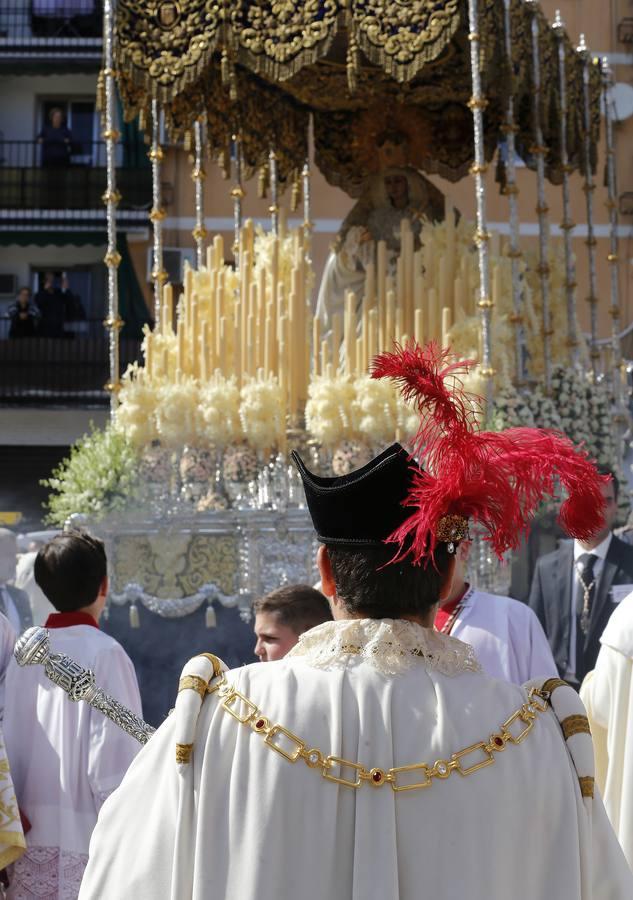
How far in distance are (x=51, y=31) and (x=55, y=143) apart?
1.82m

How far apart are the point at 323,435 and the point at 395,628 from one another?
6.01 m

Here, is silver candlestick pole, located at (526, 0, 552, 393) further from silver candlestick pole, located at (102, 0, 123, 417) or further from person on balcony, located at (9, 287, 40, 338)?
person on balcony, located at (9, 287, 40, 338)

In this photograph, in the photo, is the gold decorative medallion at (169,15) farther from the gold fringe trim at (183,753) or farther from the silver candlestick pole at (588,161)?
the gold fringe trim at (183,753)

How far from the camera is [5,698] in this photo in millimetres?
3918

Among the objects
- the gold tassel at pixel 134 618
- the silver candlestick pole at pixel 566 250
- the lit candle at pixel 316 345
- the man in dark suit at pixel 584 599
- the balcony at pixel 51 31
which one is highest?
the balcony at pixel 51 31

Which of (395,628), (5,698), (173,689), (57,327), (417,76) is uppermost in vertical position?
(417,76)

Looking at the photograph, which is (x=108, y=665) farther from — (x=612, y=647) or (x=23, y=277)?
(x=23, y=277)

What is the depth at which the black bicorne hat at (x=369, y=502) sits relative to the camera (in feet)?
7.66

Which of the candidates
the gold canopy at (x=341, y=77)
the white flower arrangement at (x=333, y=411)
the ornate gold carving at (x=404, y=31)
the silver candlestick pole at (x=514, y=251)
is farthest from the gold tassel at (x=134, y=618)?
the ornate gold carving at (x=404, y=31)

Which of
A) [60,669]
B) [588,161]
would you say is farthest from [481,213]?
[60,669]

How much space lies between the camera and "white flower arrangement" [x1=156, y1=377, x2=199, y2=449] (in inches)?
334

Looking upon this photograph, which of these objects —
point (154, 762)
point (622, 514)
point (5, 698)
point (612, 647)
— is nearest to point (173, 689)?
point (622, 514)

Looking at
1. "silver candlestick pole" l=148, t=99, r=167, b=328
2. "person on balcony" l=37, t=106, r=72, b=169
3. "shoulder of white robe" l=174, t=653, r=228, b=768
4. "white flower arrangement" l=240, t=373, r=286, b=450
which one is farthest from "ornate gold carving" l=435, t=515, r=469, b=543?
"person on balcony" l=37, t=106, r=72, b=169

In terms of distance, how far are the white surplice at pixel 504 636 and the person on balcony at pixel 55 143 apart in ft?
52.3
